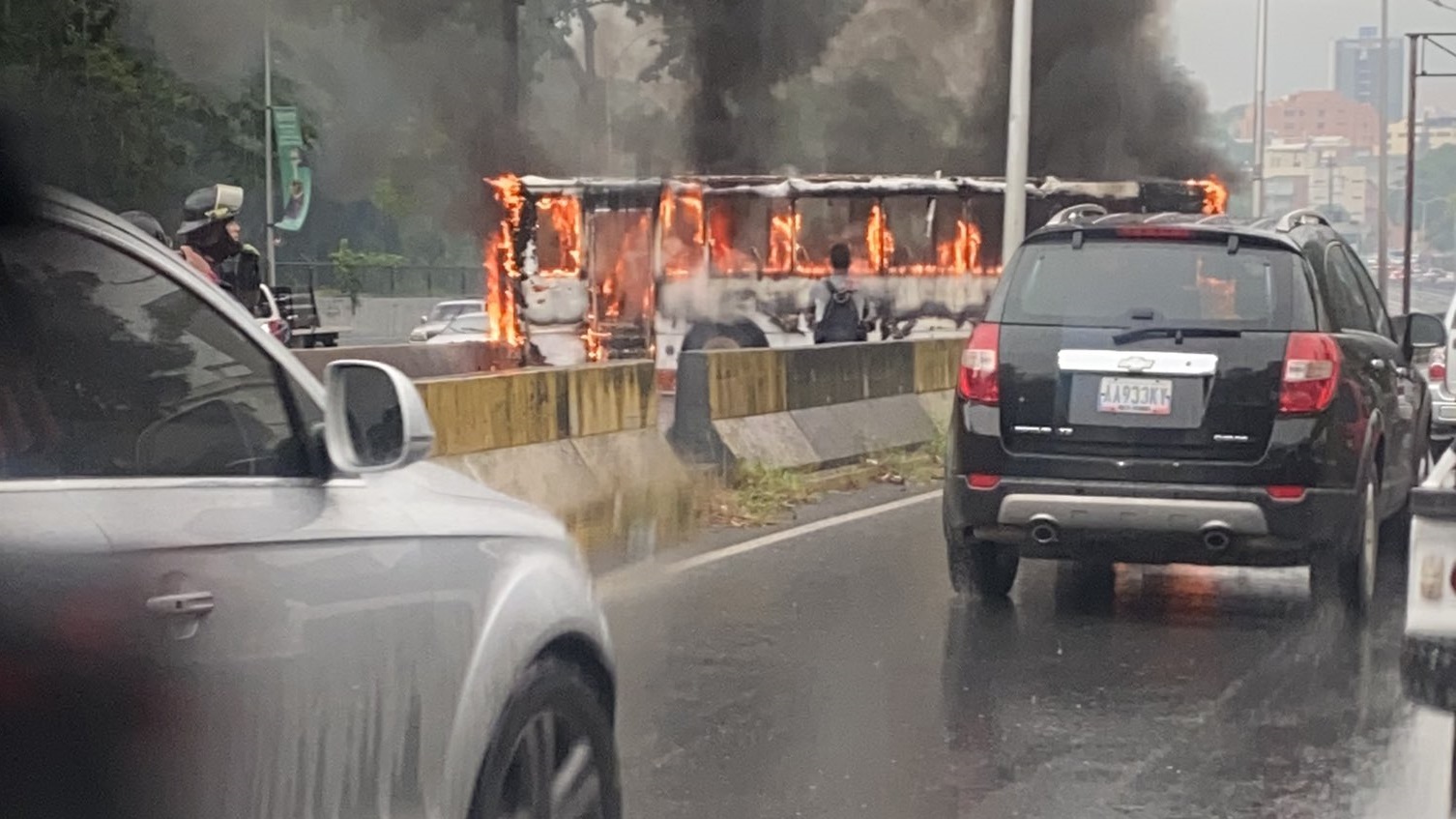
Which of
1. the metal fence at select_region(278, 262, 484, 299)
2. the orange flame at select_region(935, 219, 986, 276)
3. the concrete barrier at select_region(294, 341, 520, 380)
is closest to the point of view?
the concrete barrier at select_region(294, 341, 520, 380)

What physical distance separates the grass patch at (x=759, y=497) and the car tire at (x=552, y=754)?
794 cm

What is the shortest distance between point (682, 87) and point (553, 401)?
24.8 metres

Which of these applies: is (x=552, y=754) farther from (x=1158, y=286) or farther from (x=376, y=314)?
(x=376, y=314)

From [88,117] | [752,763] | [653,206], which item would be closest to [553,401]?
[752,763]

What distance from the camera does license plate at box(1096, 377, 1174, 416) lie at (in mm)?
8742

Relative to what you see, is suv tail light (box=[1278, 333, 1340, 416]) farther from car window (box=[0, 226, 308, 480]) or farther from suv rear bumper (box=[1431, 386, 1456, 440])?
car window (box=[0, 226, 308, 480])

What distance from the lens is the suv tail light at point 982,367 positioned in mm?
8977

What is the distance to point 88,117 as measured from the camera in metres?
20.7

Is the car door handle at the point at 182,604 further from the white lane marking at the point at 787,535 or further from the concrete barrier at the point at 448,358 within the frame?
the concrete barrier at the point at 448,358

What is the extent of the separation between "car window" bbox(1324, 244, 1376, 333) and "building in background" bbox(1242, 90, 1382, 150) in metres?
31.2

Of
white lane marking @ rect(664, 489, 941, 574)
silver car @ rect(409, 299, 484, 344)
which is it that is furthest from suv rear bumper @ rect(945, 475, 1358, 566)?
silver car @ rect(409, 299, 484, 344)

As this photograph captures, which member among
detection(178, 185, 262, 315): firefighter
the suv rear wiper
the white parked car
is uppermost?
detection(178, 185, 262, 315): firefighter

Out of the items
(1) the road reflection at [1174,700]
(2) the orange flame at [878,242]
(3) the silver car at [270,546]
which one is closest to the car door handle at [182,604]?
(3) the silver car at [270,546]

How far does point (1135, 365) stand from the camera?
28.8ft
